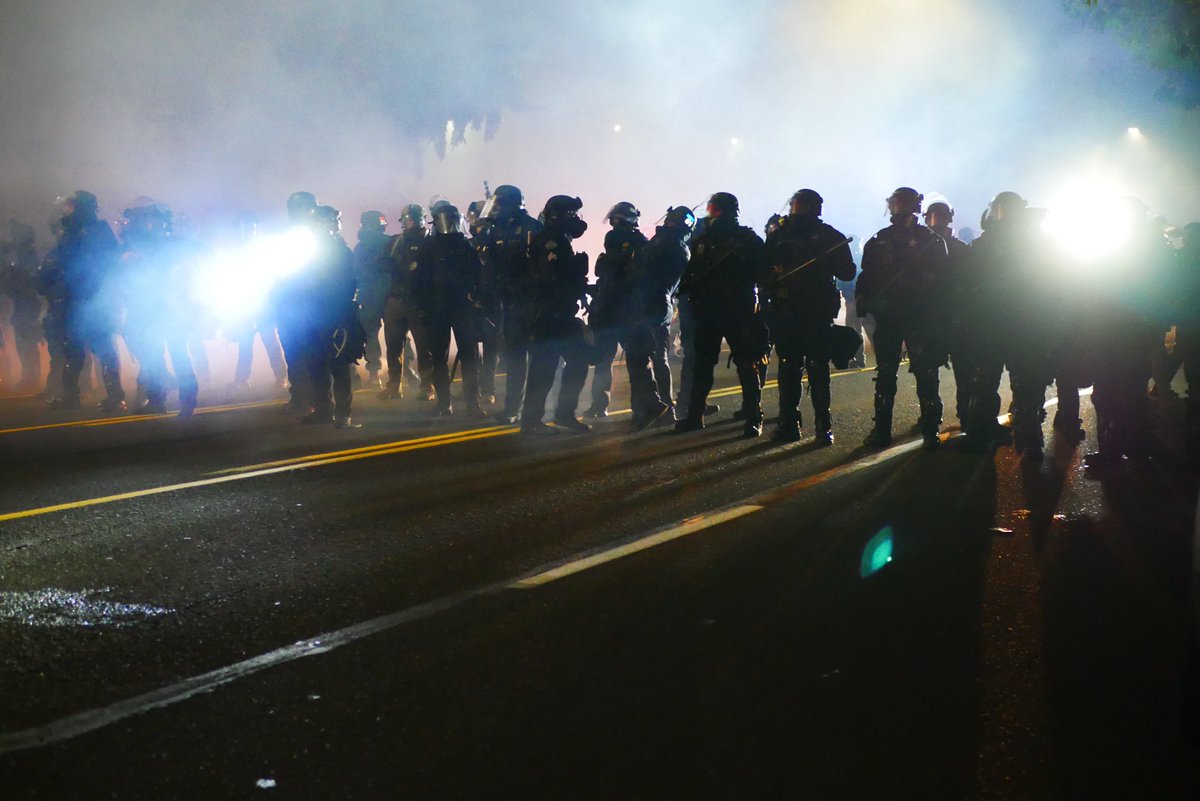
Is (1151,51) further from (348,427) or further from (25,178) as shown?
(25,178)

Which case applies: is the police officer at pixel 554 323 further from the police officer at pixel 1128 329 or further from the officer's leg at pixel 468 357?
the police officer at pixel 1128 329

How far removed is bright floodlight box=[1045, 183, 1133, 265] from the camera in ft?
26.1

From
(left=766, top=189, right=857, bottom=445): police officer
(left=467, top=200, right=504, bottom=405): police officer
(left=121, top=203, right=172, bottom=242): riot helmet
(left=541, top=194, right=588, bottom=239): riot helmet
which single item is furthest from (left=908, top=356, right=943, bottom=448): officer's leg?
(left=121, top=203, right=172, bottom=242): riot helmet

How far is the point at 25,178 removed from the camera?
20281 millimetres

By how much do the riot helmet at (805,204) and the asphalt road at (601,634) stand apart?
2.34 metres

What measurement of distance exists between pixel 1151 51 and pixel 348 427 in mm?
21866

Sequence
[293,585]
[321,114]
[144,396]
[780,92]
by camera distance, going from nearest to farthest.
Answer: [293,585], [144,396], [321,114], [780,92]

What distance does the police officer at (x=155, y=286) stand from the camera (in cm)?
1191

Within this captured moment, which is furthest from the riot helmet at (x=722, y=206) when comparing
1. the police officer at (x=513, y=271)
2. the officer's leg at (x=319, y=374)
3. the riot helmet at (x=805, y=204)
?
the officer's leg at (x=319, y=374)

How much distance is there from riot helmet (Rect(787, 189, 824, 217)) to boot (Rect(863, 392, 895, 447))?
1.56 metres

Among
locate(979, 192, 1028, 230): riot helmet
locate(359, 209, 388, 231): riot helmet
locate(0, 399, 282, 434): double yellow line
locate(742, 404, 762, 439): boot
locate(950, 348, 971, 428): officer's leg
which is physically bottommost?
locate(742, 404, 762, 439): boot

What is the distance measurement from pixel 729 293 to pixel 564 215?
1585 mm

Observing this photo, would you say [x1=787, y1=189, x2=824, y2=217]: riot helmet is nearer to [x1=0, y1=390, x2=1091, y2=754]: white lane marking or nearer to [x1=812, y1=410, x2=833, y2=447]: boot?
[x1=812, y1=410, x2=833, y2=447]: boot

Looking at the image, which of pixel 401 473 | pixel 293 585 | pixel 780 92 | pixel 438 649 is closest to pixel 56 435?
pixel 401 473
